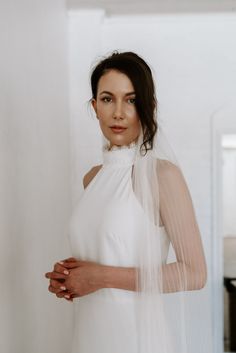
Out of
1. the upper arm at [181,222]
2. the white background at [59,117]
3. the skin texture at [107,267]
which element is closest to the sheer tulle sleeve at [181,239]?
the upper arm at [181,222]

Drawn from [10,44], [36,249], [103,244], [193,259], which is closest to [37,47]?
[10,44]

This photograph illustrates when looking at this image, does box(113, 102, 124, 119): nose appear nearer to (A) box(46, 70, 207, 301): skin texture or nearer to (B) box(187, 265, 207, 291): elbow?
(A) box(46, 70, 207, 301): skin texture

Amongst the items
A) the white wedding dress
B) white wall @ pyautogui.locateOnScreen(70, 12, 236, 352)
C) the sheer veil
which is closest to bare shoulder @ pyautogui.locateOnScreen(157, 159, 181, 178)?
the sheer veil

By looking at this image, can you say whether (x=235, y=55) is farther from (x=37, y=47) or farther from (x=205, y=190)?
(x=37, y=47)

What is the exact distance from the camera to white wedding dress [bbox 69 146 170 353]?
1.36 meters

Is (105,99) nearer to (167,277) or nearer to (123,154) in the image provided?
(123,154)

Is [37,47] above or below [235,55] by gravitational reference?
below

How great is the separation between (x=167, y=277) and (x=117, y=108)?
1.63 feet

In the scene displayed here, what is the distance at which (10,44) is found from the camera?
1793 mm

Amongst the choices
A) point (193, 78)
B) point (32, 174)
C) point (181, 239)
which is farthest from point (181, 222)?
point (193, 78)

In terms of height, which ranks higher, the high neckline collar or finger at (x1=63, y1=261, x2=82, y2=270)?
the high neckline collar

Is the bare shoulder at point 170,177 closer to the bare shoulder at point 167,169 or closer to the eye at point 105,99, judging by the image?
the bare shoulder at point 167,169

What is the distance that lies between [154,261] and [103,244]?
0.15 m

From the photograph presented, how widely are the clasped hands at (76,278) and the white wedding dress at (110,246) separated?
0.07m
